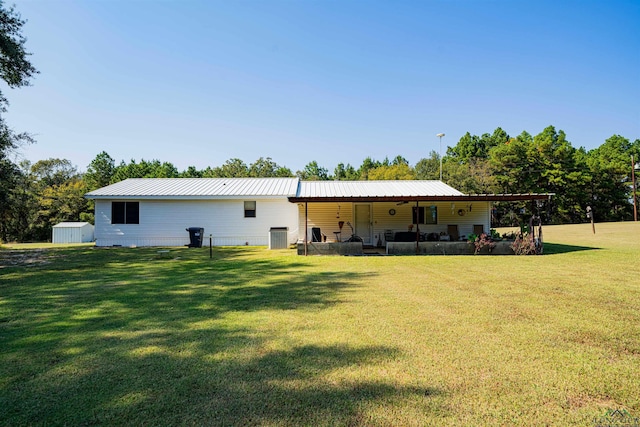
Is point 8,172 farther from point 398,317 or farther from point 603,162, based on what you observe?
point 603,162

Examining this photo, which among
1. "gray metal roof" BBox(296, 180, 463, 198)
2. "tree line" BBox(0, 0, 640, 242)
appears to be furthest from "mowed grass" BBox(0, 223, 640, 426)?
"tree line" BBox(0, 0, 640, 242)

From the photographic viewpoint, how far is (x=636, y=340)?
3459 mm

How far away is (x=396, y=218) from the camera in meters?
15.5

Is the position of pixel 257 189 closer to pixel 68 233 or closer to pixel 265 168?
pixel 68 233

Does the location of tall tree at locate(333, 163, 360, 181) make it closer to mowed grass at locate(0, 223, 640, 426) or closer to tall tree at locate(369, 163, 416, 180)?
tall tree at locate(369, 163, 416, 180)

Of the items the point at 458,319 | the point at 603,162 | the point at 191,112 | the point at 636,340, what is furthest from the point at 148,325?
the point at 603,162

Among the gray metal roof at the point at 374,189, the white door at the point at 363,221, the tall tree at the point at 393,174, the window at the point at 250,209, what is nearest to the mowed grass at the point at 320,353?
the white door at the point at 363,221

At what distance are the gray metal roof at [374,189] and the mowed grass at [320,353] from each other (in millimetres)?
10042

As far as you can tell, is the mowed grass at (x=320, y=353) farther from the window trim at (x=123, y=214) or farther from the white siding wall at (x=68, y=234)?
the white siding wall at (x=68, y=234)

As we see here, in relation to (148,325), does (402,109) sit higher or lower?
higher

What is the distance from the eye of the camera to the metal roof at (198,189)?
52.1 ft

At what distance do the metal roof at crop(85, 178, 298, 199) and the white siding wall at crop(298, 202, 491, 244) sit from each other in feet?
6.82

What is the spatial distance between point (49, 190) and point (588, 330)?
122 ft

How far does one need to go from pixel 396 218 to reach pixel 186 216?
413 inches
